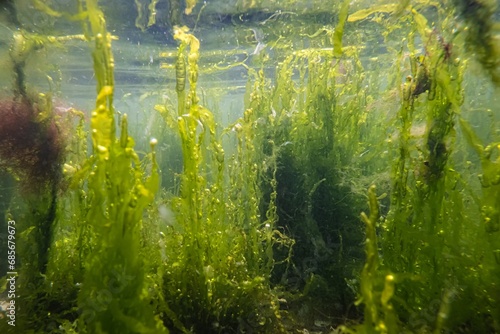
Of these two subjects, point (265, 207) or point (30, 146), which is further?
point (265, 207)

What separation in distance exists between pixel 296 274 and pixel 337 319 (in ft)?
3.68

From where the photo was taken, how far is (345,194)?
5926mm

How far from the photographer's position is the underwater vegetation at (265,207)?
262 cm

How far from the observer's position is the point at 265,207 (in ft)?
20.7

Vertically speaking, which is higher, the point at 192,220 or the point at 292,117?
the point at 292,117

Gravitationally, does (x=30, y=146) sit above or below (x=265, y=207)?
above

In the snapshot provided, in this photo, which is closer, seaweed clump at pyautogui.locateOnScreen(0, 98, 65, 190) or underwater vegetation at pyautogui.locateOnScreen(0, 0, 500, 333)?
underwater vegetation at pyautogui.locateOnScreen(0, 0, 500, 333)

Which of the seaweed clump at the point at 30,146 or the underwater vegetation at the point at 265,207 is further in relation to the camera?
the seaweed clump at the point at 30,146

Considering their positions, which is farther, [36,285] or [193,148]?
[36,285]

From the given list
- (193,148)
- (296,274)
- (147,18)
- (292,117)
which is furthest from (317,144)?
(147,18)

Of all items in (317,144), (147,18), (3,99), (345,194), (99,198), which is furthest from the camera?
(147,18)

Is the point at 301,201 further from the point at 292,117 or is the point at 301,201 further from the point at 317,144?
the point at 292,117

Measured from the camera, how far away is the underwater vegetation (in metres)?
2.62

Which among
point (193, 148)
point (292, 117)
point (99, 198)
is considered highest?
point (292, 117)
